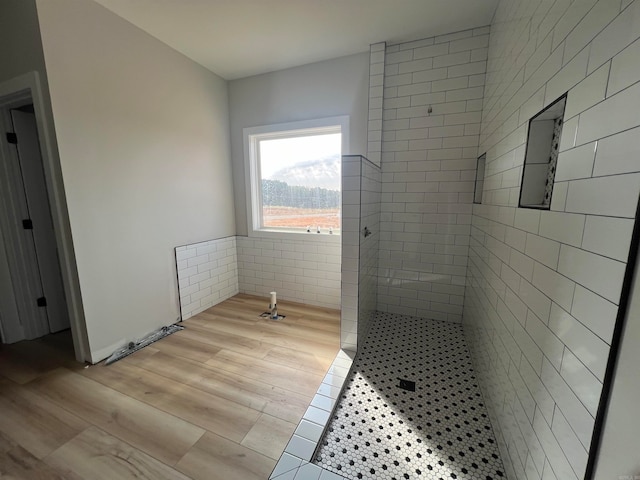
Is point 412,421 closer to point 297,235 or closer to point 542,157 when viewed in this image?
point 542,157

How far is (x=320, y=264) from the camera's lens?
9.53ft

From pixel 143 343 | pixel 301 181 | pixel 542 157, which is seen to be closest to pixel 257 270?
pixel 301 181

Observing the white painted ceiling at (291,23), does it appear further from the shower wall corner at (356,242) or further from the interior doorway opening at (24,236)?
the interior doorway opening at (24,236)

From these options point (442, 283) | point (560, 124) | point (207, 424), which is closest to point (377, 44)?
point (560, 124)

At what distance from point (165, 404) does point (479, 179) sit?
9.50ft

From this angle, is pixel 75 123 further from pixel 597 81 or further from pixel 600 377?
pixel 600 377

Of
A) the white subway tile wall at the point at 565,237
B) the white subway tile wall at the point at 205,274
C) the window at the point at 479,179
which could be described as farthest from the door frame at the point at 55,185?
the window at the point at 479,179

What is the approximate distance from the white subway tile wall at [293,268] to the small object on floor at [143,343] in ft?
3.39

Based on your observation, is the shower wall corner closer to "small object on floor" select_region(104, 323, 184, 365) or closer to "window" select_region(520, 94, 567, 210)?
"window" select_region(520, 94, 567, 210)

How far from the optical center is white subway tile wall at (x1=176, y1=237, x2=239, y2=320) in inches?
105

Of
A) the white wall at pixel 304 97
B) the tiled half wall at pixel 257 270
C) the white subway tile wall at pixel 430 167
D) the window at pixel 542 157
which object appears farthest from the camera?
the tiled half wall at pixel 257 270

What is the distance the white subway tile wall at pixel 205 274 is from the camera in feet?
8.73

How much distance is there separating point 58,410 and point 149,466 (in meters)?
0.83

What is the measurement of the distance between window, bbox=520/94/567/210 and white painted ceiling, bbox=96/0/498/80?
1417 mm
